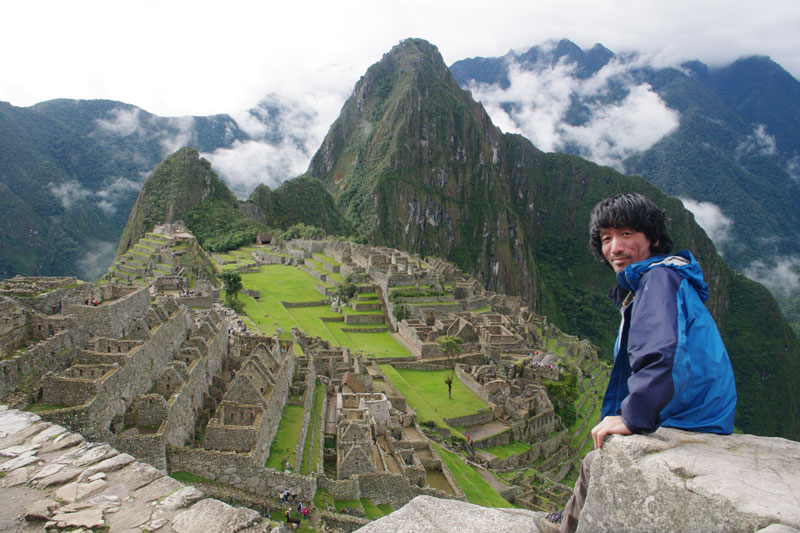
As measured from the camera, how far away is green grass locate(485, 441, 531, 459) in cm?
2483

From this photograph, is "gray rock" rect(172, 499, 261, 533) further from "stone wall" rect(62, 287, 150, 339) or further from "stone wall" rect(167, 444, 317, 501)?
"stone wall" rect(62, 287, 150, 339)

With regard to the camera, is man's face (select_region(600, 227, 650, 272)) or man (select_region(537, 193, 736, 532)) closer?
man (select_region(537, 193, 736, 532))

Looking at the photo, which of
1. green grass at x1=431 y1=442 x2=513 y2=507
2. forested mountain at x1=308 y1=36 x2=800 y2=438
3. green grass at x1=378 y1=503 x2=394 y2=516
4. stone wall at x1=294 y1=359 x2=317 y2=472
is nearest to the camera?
stone wall at x1=294 y1=359 x2=317 y2=472

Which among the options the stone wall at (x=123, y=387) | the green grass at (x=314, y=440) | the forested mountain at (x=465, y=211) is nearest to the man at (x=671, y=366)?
the stone wall at (x=123, y=387)

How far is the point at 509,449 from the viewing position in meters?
25.6

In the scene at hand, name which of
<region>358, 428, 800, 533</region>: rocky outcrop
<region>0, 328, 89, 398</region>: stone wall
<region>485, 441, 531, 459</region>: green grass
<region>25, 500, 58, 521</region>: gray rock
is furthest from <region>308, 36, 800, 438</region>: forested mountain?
<region>358, 428, 800, 533</region>: rocky outcrop

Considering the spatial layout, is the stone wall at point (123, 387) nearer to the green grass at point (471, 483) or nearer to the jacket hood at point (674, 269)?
the jacket hood at point (674, 269)

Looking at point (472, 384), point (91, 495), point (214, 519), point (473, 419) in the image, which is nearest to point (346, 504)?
point (91, 495)

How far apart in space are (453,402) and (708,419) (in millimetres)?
25996

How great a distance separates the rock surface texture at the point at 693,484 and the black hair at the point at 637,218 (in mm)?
1398

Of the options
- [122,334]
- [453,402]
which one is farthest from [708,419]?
[453,402]

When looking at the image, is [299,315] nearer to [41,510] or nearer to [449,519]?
[41,510]

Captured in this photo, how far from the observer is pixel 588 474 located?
10.3ft

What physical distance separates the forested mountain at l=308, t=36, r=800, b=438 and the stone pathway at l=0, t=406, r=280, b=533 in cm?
12023
